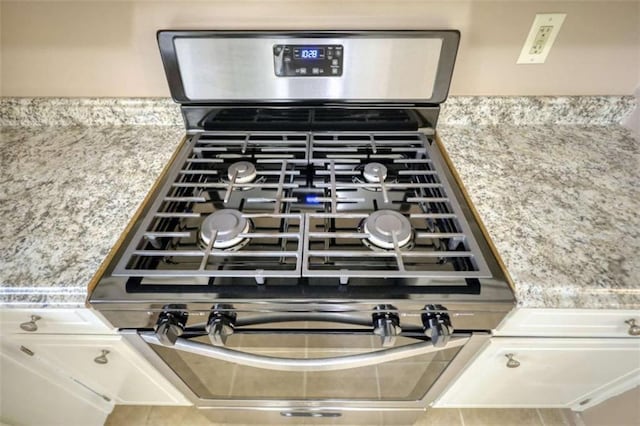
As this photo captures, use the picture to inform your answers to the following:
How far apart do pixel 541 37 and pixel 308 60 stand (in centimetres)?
64

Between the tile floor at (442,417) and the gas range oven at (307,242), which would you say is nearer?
the gas range oven at (307,242)

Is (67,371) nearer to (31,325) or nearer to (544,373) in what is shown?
(31,325)

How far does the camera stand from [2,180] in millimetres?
840

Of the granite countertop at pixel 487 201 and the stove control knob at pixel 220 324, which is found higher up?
the granite countertop at pixel 487 201

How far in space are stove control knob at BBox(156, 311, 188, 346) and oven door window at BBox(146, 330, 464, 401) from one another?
6 centimetres

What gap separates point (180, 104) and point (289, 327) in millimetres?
729

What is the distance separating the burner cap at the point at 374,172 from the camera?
0.85 meters

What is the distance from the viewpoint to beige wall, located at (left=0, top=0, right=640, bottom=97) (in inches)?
34.0

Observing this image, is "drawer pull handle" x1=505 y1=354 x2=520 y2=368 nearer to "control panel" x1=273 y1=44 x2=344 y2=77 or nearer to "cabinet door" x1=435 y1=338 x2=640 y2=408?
"cabinet door" x1=435 y1=338 x2=640 y2=408

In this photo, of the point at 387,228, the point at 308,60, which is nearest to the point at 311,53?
the point at 308,60

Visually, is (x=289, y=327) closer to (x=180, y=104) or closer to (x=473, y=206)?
(x=473, y=206)

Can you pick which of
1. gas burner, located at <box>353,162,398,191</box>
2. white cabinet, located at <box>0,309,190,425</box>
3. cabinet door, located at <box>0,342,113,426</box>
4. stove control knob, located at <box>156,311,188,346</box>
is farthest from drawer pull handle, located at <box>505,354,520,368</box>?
cabinet door, located at <box>0,342,113,426</box>

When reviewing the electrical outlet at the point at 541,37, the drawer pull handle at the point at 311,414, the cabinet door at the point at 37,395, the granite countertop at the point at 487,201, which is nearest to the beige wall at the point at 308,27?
the electrical outlet at the point at 541,37

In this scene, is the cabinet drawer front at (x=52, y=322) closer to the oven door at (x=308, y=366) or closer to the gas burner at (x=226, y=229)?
the oven door at (x=308, y=366)
